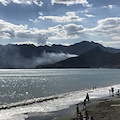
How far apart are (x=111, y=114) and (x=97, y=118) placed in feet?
11.1

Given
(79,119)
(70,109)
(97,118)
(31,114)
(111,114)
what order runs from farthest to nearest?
(70,109), (31,114), (111,114), (97,118), (79,119)

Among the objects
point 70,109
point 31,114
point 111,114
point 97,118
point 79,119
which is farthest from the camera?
point 70,109

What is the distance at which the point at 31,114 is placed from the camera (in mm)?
38000

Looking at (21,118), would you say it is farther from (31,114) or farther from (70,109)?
(70,109)

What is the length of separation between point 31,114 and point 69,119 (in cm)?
793

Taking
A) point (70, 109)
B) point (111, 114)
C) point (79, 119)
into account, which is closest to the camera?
point (79, 119)

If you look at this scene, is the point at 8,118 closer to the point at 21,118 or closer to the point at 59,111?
the point at 21,118

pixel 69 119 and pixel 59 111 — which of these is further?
pixel 59 111

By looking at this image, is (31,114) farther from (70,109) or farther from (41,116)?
(70,109)

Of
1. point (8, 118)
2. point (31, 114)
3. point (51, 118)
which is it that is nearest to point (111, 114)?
point (51, 118)

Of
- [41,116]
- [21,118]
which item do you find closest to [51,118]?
[41,116]

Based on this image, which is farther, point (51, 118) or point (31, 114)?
point (31, 114)

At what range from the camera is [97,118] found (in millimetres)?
31859

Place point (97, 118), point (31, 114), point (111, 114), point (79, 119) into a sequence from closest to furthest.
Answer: point (79, 119)
point (97, 118)
point (111, 114)
point (31, 114)
